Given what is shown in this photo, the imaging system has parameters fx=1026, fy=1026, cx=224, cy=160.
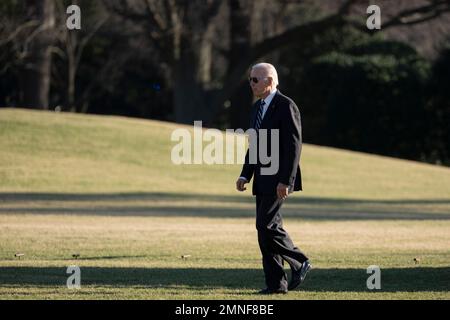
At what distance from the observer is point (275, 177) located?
9516 millimetres

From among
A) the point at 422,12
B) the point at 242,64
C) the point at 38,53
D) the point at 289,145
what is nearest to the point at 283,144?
the point at 289,145

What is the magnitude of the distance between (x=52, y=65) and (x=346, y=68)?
1199 cm

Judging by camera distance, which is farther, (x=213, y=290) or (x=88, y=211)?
(x=88, y=211)

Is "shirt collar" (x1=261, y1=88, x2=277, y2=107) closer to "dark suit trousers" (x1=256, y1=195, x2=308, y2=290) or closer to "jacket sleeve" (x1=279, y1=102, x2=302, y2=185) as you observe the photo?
"jacket sleeve" (x1=279, y1=102, x2=302, y2=185)

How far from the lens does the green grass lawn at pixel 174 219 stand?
10594mm

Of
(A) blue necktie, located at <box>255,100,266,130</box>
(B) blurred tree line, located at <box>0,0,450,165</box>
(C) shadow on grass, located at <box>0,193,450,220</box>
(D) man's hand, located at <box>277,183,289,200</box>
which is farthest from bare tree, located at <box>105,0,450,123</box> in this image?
(D) man's hand, located at <box>277,183,289,200</box>

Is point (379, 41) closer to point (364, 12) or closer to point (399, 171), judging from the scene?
point (364, 12)

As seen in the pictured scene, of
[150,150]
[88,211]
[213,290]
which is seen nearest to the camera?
[213,290]

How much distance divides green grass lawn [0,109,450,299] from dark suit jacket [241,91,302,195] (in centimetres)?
104

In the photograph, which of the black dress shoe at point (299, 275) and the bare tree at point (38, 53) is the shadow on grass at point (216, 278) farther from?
the bare tree at point (38, 53)

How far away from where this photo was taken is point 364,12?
34.9 m

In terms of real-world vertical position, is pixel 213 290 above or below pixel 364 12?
below

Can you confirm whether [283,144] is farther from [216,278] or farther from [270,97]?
[216,278]

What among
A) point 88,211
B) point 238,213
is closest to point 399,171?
point 238,213
